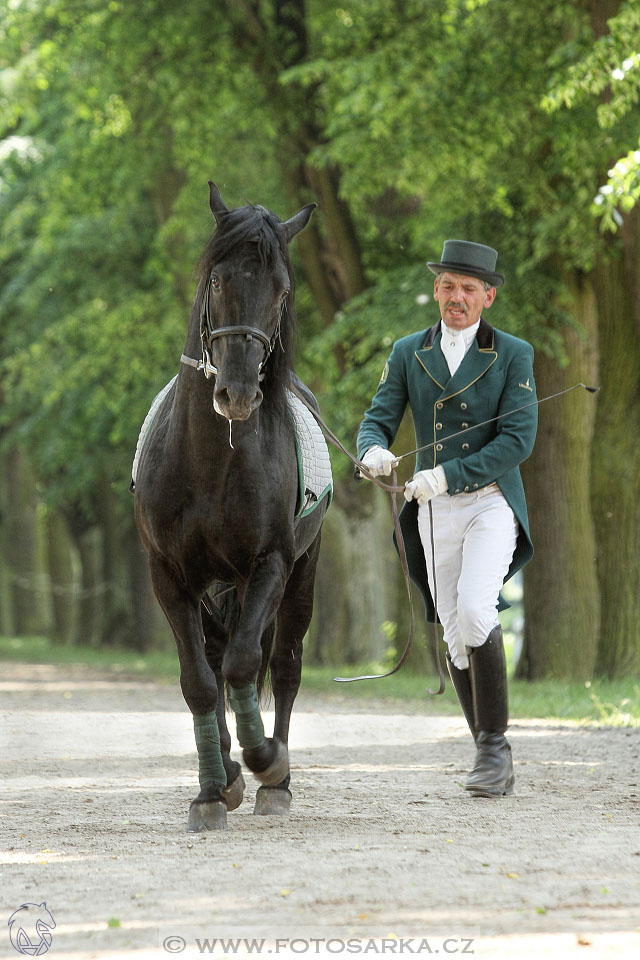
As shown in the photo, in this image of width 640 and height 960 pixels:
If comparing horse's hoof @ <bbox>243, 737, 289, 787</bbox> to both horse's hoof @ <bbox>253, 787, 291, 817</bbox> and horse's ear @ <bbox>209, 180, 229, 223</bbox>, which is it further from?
horse's ear @ <bbox>209, 180, 229, 223</bbox>

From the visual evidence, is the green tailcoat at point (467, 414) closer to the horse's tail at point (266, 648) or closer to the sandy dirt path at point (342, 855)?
the horse's tail at point (266, 648)

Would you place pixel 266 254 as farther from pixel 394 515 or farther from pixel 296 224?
pixel 394 515

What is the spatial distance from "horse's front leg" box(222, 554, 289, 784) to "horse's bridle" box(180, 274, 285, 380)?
0.89m

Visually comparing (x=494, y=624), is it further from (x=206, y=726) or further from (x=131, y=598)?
(x=131, y=598)

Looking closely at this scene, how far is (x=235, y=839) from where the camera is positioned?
5.95 meters

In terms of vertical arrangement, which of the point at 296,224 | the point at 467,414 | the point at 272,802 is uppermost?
the point at 296,224

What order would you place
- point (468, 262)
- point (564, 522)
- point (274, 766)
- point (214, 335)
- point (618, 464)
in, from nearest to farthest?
1. point (214, 335)
2. point (274, 766)
3. point (468, 262)
4. point (618, 464)
5. point (564, 522)

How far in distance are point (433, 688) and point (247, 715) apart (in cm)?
921

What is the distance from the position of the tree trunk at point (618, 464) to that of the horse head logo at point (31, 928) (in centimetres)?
1059

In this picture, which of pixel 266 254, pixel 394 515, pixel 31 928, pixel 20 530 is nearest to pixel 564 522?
pixel 394 515

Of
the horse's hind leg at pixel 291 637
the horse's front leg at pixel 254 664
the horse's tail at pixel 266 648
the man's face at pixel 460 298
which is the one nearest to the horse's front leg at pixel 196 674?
the horse's front leg at pixel 254 664

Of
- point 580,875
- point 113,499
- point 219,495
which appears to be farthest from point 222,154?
point 580,875

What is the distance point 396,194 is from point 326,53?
7.52 ft

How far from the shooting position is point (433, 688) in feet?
49.8
